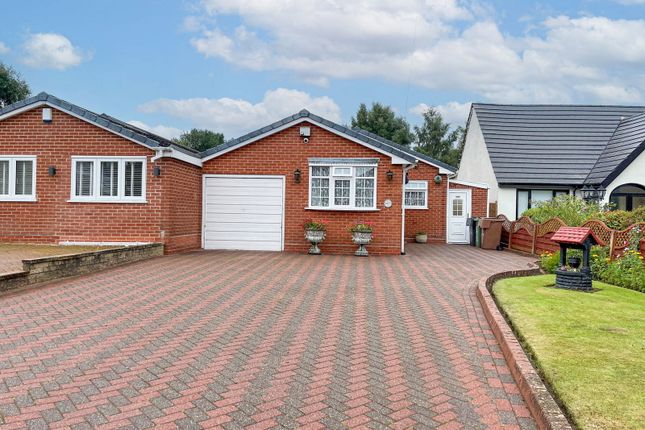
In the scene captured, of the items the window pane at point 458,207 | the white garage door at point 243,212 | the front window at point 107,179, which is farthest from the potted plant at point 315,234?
the window pane at point 458,207

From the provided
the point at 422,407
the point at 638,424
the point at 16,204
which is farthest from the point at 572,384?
the point at 16,204

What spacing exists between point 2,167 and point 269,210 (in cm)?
754

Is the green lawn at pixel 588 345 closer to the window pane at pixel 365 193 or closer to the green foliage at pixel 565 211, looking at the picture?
the green foliage at pixel 565 211

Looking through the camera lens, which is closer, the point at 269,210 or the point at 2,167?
the point at 2,167

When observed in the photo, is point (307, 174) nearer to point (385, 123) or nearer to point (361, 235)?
point (361, 235)

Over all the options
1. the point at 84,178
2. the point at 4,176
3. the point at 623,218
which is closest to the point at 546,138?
the point at 623,218

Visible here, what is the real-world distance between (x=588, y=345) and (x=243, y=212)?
1217 cm

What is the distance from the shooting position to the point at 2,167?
1466 centimetres

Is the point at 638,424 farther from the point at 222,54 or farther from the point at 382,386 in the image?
the point at 222,54

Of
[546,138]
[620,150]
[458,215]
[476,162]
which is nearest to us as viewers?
[458,215]

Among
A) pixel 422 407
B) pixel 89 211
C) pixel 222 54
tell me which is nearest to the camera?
pixel 422 407

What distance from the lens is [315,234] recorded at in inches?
599

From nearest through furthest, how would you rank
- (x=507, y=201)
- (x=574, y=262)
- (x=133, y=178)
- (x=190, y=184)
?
(x=574, y=262) < (x=133, y=178) < (x=190, y=184) < (x=507, y=201)

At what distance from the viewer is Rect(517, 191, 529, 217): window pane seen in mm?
23219
